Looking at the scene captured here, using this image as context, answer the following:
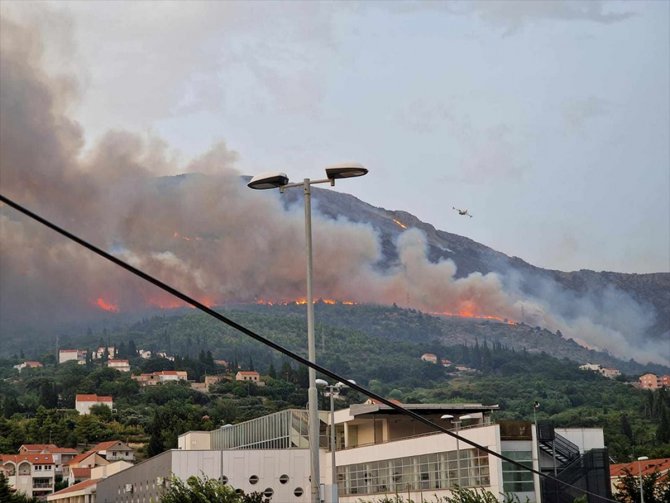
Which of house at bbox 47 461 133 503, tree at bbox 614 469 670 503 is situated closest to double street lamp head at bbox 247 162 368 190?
tree at bbox 614 469 670 503

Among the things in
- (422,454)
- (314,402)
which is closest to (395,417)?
(422,454)

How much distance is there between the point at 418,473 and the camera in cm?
7088

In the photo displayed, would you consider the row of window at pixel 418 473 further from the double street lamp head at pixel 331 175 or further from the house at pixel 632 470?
the double street lamp head at pixel 331 175

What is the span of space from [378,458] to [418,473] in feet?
18.4

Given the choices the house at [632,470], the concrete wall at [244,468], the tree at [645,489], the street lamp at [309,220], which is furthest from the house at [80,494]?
the street lamp at [309,220]

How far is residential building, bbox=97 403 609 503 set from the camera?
65.5m

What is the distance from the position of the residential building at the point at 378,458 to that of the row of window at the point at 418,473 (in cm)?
6

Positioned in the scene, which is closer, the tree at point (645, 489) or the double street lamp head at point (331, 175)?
the double street lamp head at point (331, 175)

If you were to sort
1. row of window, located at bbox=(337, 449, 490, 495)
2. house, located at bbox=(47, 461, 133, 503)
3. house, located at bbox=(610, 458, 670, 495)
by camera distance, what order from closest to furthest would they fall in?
1. row of window, located at bbox=(337, 449, 490, 495)
2. house, located at bbox=(610, 458, 670, 495)
3. house, located at bbox=(47, 461, 133, 503)

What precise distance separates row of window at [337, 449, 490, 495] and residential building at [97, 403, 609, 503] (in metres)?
0.06

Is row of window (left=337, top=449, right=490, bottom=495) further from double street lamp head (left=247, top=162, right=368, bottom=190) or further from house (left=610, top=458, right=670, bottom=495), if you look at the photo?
double street lamp head (left=247, top=162, right=368, bottom=190)

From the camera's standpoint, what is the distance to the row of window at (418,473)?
65.8 m

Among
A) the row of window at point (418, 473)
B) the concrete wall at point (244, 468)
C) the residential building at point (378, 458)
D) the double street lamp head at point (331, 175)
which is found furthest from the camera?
the concrete wall at point (244, 468)

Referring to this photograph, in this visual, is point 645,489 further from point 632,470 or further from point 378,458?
point 632,470
